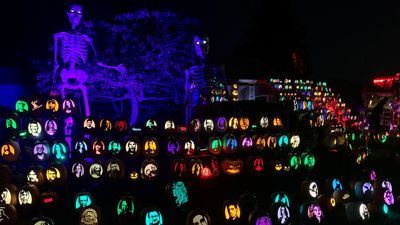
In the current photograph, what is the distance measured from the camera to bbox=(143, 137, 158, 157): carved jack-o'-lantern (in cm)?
1132

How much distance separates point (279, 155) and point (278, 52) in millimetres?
37678

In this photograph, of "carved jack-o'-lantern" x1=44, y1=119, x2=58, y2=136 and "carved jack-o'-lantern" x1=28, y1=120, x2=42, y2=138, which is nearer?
"carved jack-o'-lantern" x1=28, y1=120, x2=42, y2=138

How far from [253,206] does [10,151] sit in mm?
5795

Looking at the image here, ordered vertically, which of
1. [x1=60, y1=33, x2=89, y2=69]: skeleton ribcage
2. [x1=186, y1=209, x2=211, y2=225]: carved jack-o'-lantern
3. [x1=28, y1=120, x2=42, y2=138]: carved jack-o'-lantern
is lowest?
[x1=186, y1=209, x2=211, y2=225]: carved jack-o'-lantern

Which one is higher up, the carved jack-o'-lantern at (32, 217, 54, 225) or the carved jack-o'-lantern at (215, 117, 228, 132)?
the carved jack-o'-lantern at (215, 117, 228, 132)

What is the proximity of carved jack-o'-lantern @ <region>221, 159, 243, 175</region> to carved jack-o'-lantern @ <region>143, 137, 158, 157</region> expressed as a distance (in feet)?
6.09

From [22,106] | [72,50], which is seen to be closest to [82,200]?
[22,106]

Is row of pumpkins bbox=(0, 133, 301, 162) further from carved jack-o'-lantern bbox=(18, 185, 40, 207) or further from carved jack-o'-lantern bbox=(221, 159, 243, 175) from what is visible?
carved jack-o'-lantern bbox=(18, 185, 40, 207)

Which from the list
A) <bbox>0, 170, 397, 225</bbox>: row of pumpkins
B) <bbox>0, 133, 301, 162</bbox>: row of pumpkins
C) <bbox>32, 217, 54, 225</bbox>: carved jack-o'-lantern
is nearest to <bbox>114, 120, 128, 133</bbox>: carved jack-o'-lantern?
<bbox>0, 133, 301, 162</bbox>: row of pumpkins

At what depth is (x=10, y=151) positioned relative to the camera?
1020cm

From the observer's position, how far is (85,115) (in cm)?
1292

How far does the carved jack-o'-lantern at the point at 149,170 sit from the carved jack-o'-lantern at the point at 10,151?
2.97m

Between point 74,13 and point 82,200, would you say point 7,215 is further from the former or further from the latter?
point 74,13

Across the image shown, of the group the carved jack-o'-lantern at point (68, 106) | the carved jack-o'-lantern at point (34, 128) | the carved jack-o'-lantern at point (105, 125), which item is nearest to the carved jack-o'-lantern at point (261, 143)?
the carved jack-o'-lantern at point (105, 125)
